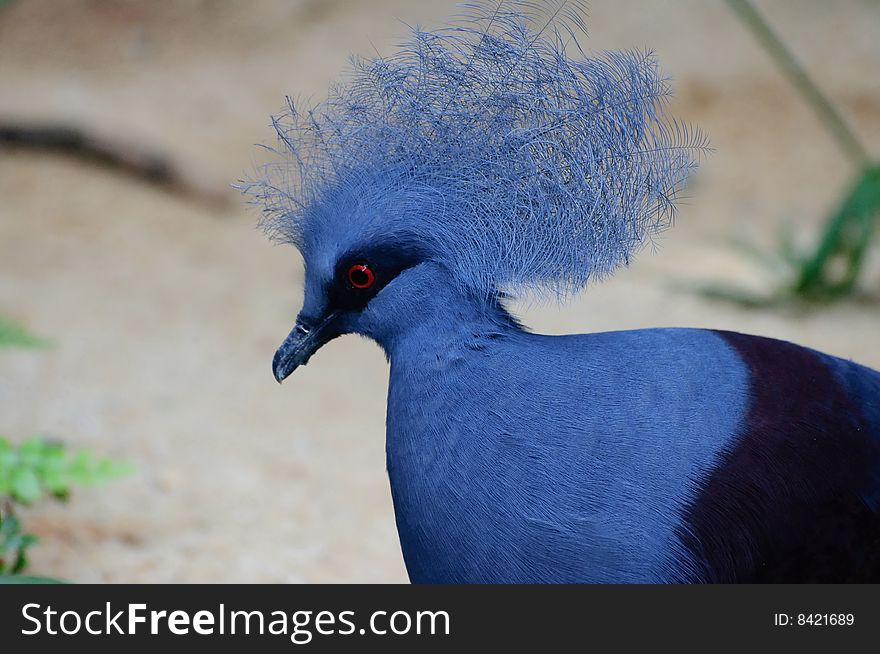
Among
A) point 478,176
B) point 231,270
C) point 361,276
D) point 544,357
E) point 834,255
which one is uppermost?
point 231,270

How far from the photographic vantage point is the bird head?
1.44 meters

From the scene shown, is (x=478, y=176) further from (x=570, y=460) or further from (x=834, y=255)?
(x=834, y=255)

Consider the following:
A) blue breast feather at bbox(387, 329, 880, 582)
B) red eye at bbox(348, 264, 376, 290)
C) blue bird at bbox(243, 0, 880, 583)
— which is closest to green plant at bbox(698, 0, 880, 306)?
blue bird at bbox(243, 0, 880, 583)

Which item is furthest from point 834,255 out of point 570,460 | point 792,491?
Answer: point 570,460

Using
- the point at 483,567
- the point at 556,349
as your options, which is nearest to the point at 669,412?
the point at 556,349

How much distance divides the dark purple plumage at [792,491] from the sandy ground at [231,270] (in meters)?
1.35

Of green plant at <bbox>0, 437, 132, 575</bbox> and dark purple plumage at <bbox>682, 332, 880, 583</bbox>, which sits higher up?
green plant at <bbox>0, 437, 132, 575</bbox>

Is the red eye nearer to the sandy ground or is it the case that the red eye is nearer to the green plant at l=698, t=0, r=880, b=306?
the sandy ground

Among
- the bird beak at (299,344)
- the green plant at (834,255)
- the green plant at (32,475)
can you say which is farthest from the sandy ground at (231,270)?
the bird beak at (299,344)

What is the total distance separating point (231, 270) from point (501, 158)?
3672 millimetres

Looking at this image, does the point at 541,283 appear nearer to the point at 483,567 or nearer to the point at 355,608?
the point at 483,567

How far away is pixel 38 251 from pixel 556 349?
14.0 ft

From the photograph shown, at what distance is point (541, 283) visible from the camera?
4.77 ft

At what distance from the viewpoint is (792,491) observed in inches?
54.7
